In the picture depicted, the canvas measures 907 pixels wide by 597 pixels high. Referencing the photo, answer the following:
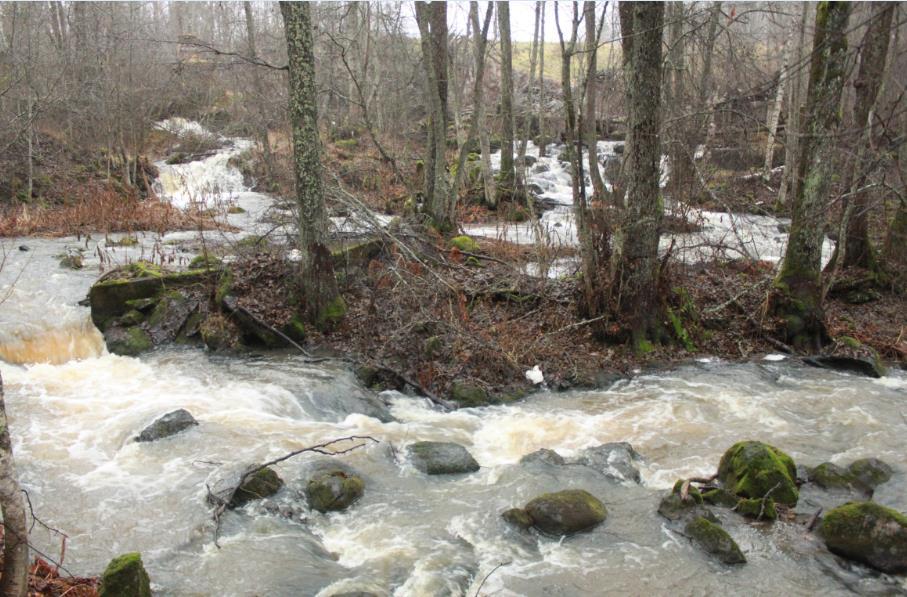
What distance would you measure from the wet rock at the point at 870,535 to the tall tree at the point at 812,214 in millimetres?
5580

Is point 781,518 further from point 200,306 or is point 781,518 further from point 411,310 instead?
point 200,306

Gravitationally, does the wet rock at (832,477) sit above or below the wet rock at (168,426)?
below

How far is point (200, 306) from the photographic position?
11266mm

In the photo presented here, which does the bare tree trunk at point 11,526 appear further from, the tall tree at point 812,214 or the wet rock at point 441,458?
the tall tree at point 812,214

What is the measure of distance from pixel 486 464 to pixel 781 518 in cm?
300

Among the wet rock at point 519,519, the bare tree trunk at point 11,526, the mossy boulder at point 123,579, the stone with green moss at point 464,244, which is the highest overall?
the stone with green moss at point 464,244

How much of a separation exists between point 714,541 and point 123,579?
4.52 meters

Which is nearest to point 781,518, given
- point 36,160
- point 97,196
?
point 97,196

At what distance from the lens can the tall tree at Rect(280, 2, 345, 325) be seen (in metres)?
9.82

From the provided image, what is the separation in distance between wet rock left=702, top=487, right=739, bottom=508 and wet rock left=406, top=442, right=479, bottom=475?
2384 millimetres

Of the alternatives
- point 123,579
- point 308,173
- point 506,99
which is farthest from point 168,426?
point 506,99

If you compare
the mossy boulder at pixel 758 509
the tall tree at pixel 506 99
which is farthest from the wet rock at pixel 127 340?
the tall tree at pixel 506 99

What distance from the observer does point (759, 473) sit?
6398 millimetres

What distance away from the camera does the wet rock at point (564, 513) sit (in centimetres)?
606
